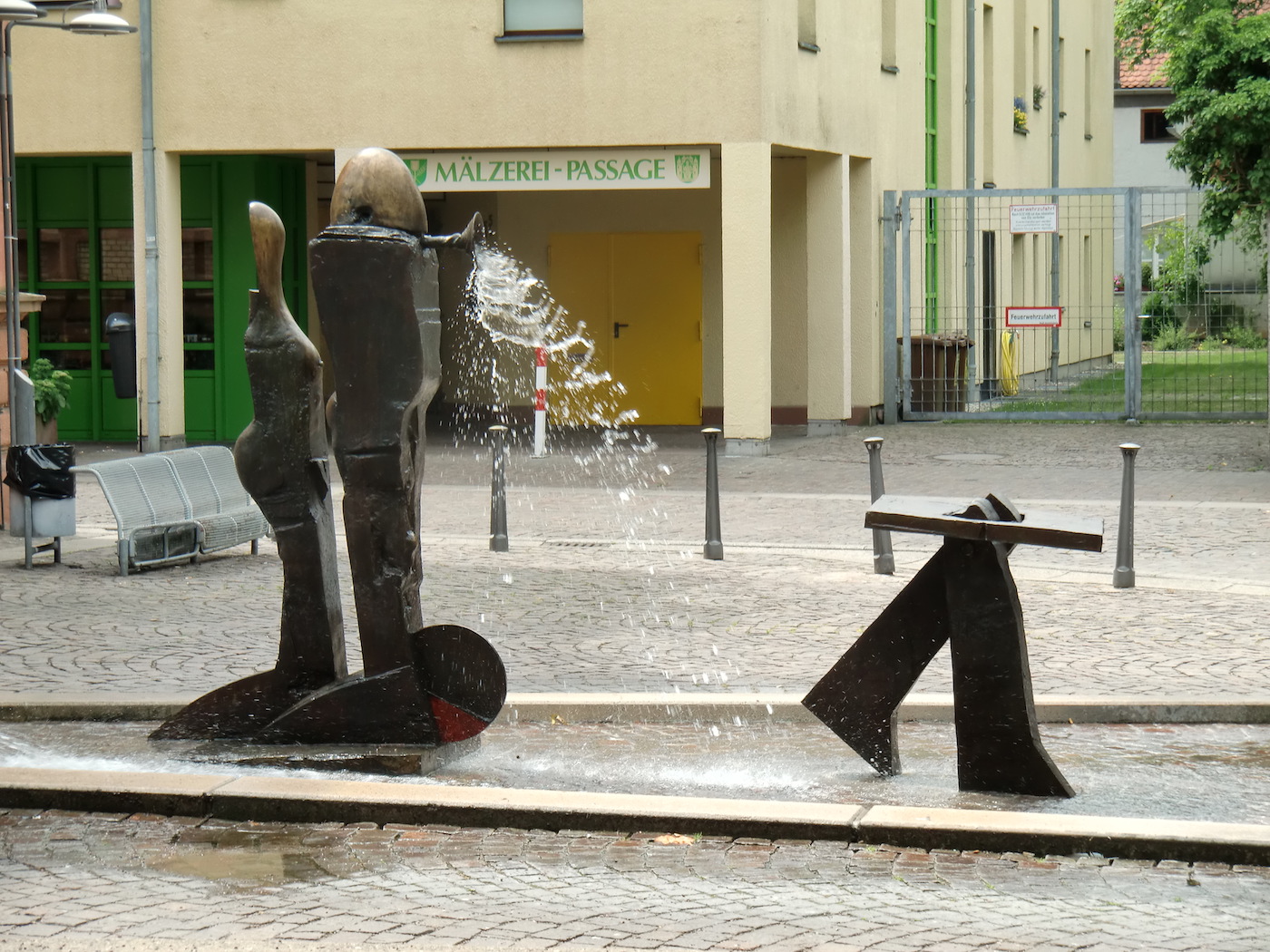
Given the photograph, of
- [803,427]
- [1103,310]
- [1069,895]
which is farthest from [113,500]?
[1103,310]

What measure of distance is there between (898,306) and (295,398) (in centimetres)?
1877


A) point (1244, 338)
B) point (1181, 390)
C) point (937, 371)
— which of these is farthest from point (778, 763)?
point (1181, 390)

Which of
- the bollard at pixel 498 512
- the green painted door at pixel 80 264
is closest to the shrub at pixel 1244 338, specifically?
the green painted door at pixel 80 264

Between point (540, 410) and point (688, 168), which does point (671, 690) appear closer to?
point (540, 410)

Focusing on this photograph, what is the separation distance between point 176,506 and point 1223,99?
1284 centimetres

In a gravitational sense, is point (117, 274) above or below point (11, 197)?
below

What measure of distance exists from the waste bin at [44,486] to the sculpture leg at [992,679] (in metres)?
7.67

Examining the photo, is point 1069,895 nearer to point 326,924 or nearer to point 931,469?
point 326,924

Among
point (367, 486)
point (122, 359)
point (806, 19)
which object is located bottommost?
point (367, 486)

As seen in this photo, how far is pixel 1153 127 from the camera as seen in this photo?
60.0 metres

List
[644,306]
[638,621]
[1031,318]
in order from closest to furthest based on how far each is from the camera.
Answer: [638,621] < [1031,318] < [644,306]

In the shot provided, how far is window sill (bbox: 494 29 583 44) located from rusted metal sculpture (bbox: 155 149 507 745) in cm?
1372

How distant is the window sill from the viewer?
Result: 66.8 feet

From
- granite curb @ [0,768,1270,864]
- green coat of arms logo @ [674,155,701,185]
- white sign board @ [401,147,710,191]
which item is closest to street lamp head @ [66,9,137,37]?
white sign board @ [401,147,710,191]
